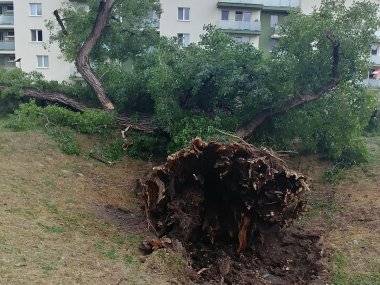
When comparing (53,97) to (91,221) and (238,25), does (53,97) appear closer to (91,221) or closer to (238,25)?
(91,221)

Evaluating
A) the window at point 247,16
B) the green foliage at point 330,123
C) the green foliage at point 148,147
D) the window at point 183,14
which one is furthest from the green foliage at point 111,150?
the window at point 247,16

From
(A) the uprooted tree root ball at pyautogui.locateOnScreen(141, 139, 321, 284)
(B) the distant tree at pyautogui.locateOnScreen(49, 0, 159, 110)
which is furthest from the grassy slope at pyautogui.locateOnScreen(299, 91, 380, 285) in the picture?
(B) the distant tree at pyautogui.locateOnScreen(49, 0, 159, 110)

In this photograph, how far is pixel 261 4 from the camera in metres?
31.3

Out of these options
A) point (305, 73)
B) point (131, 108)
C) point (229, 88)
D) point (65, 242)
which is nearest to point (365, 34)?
point (305, 73)

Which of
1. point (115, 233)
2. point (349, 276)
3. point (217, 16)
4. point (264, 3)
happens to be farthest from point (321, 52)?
point (264, 3)

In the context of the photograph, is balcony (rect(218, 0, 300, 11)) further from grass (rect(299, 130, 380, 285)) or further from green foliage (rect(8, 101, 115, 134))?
green foliage (rect(8, 101, 115, 134))

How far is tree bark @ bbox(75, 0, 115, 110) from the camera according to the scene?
1600 centimetres

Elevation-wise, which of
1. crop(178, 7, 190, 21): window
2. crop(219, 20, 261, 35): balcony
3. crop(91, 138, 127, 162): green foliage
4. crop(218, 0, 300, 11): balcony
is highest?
crop(218, 0, 300, 11): balcony

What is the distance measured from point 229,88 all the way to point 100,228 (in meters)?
5.14

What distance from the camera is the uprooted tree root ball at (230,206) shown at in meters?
8.73

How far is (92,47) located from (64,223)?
31.2 ft

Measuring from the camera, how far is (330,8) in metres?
12.6

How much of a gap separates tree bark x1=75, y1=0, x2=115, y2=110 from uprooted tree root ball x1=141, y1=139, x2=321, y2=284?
23.7 feet

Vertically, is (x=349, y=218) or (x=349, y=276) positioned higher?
(x=349, y=218)
